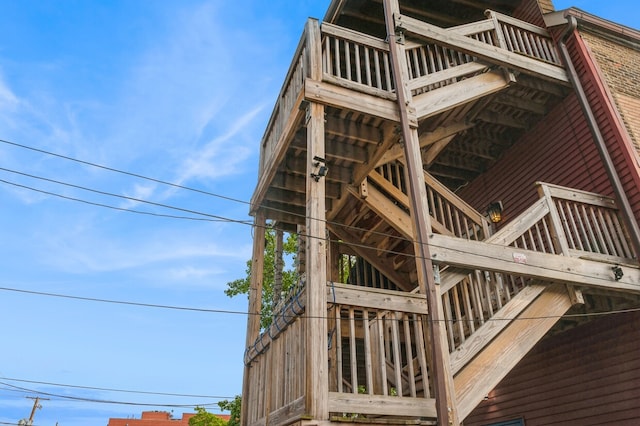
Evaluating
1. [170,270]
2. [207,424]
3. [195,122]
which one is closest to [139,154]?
[195,122]

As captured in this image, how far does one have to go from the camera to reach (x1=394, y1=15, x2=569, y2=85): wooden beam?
21.8 feet

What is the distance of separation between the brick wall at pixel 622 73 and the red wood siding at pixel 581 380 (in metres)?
3.00

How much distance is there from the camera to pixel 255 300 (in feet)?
22.0

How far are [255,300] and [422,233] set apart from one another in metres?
2.96

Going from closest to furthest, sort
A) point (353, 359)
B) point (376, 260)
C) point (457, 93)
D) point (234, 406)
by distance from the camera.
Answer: point (353, 359), point (457, 93), point (376, 260), point (234, 406)

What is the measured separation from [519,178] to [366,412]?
641 centimetres

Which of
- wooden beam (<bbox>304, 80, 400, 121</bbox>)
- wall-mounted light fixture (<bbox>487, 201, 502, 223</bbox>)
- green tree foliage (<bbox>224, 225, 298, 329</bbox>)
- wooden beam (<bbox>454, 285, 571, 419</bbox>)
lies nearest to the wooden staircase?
wooden beam (<bbox>454, 285, 571, 419</bbox>)

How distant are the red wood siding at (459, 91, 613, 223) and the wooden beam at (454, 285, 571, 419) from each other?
261cm

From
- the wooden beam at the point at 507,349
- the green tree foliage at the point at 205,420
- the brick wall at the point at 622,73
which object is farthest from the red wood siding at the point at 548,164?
the green tree foliage at the point at 205,420

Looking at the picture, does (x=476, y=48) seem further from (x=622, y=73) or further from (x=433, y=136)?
(x=622, y=73)

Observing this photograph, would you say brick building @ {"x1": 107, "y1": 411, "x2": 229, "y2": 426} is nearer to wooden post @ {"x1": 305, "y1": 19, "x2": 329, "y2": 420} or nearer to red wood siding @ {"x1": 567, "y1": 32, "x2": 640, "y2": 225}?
red wood siding @ {"x1": 567, "y1": 32, "x2": 640, "y2": 225}

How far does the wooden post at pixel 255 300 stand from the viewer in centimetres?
627

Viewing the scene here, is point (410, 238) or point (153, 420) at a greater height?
point (153, 420)

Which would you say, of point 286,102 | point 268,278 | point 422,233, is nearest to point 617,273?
point 422,233
